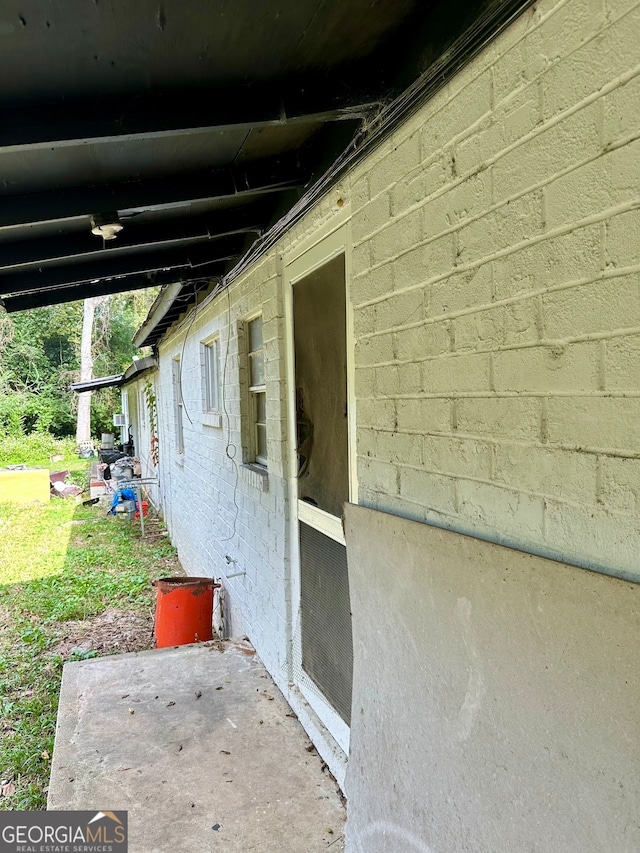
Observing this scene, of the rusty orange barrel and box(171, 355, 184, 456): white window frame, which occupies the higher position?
box(171, 355, 184, 456): white window frame

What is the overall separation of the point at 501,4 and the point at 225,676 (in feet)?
12.9

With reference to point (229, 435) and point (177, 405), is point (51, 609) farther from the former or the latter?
point (229, 435)

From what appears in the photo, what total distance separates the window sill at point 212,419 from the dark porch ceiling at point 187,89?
2.59 meters

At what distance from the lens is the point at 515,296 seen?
4.77 feet

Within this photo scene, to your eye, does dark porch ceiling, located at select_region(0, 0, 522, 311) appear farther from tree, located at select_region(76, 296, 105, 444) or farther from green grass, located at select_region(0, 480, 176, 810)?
tree, located at select_region(76, 296, 105, 444)

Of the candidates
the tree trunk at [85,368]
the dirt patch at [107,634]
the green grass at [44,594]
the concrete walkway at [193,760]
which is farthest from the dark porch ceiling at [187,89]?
the tree trunk at [85,368]

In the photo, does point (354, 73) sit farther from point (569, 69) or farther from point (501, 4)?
point (569, 69)

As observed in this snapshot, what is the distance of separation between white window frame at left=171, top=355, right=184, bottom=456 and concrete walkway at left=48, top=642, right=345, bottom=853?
15.8 ft

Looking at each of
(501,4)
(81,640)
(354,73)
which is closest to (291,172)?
(354,73)

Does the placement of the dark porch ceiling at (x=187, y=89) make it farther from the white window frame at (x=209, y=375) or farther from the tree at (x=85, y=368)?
the tree at (x=85, y=368)

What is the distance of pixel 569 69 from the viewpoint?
4.22 feet

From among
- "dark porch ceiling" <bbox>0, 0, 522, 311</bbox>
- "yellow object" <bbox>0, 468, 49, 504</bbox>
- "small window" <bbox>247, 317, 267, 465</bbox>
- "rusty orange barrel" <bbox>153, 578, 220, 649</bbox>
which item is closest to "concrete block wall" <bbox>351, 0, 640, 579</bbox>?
"dark porch ceiling" <bbox>0, 0, 522, 311</bbox>

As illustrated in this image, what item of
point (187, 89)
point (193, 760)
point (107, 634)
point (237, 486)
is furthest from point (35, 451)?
point (187, 89)

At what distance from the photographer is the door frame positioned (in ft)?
8.57
